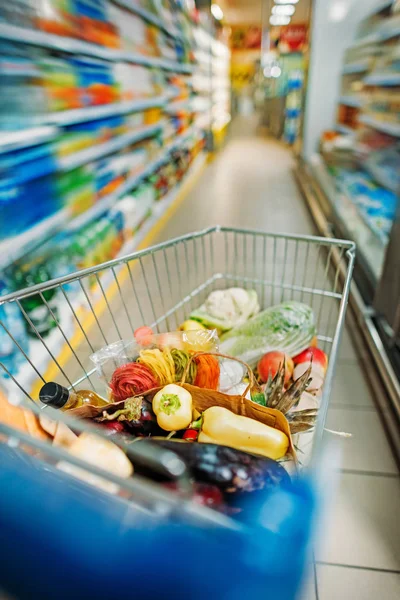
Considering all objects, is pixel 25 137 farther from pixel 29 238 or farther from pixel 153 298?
pixel 153 298

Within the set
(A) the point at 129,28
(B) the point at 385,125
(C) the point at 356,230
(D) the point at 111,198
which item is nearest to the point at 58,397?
(D) the point at 111,198

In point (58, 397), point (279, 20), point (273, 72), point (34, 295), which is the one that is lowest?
point (273, 72)

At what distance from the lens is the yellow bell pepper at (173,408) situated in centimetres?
80

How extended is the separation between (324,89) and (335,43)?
0.58m

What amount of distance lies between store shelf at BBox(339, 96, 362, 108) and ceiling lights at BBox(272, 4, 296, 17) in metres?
7.01

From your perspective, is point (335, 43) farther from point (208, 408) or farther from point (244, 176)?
point (208, 408)

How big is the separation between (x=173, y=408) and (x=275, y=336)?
0.60m

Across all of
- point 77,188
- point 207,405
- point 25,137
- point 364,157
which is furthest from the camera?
point 364,157

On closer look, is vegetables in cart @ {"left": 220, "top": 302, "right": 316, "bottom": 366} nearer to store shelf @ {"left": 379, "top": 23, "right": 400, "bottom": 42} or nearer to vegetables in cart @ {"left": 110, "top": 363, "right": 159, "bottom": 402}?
vegetables in cart @ {"left": 110, "top": 363, "right": 159, "bottom": 402}

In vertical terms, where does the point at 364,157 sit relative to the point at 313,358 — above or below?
below

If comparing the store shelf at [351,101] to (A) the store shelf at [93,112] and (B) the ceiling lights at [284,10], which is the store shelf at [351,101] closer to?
(A) the store shelf at [93,112]

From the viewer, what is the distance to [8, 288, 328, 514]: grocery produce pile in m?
0.62

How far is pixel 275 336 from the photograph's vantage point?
4.21ft

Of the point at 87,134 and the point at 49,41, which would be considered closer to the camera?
the point at 49,41
